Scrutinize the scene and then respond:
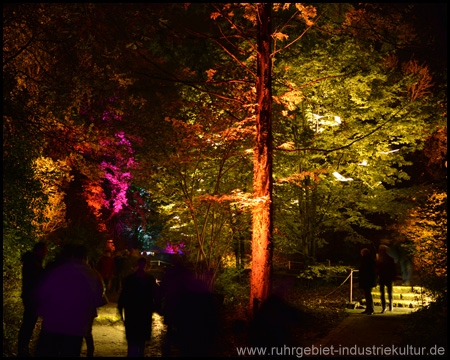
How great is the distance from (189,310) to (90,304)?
1541 mm

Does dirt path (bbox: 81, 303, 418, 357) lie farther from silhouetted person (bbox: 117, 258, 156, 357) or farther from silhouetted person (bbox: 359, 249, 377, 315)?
silhouetted person (bbox: 117, 258, 156, 357)

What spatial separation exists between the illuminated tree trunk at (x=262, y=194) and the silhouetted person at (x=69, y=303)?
4498 mm

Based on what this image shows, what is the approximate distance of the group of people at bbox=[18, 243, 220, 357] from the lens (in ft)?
18.2

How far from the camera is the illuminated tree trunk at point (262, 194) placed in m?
9.46

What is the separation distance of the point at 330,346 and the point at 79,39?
824cm

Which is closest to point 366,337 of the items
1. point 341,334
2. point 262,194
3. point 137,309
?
point 341,334

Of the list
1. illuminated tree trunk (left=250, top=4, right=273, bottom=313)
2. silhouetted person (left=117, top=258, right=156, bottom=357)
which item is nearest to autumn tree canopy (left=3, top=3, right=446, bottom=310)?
illuminated tree trunk (left=250, top=4, right=273, bottom=313)

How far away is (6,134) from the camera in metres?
7.88

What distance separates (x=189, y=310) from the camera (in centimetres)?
647

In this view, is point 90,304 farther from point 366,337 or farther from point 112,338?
point 366,337

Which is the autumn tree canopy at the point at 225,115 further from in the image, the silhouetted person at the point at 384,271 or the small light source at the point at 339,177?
the silhouetted person at the point at 384,271

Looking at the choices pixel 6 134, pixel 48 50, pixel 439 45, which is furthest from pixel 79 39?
pixel 439 45

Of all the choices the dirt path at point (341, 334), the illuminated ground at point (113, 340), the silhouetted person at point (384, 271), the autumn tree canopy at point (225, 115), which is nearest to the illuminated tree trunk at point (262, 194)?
the autumn tree canopy at point (225, 115)

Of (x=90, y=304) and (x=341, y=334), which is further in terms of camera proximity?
(x=341, y=334)
